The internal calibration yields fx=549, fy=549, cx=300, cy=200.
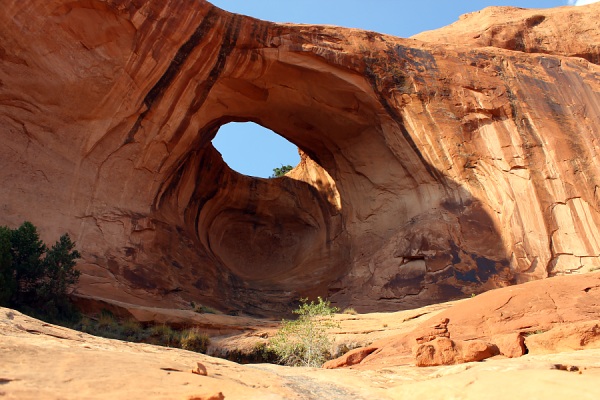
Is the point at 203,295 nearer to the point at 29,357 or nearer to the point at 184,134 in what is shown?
the point at 184,134

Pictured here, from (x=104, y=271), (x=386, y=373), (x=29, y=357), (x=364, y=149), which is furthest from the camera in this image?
(x=364, y=149)

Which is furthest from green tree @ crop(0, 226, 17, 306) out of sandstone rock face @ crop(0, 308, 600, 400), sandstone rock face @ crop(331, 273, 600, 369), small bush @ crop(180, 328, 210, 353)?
sandstone rock face @ crop(331, 273, 600, 369)

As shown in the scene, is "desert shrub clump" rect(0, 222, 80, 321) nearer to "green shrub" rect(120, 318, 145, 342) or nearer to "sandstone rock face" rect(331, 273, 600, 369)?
"green shrub" rect(120, 318, 145, 342)

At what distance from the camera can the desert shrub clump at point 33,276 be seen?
1118 centimetres

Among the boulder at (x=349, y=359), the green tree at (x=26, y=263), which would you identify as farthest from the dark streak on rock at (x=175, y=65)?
the boulder at (x=349, y=359)

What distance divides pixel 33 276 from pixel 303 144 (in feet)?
38.8

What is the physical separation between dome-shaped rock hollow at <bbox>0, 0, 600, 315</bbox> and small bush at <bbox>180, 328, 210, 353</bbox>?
284cm

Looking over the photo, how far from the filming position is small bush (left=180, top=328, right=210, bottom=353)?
10938mm

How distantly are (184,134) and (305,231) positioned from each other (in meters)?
8.82

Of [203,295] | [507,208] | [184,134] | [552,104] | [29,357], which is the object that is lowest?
[29,357]

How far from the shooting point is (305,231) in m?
24.5

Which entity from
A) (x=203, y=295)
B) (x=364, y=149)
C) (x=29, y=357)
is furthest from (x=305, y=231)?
(x=29, y=357)

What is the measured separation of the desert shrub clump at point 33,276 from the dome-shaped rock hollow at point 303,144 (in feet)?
3.84

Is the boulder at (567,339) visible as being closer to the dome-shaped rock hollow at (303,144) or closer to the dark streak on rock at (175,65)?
the dome-shaped rock hollow at (303,144)
